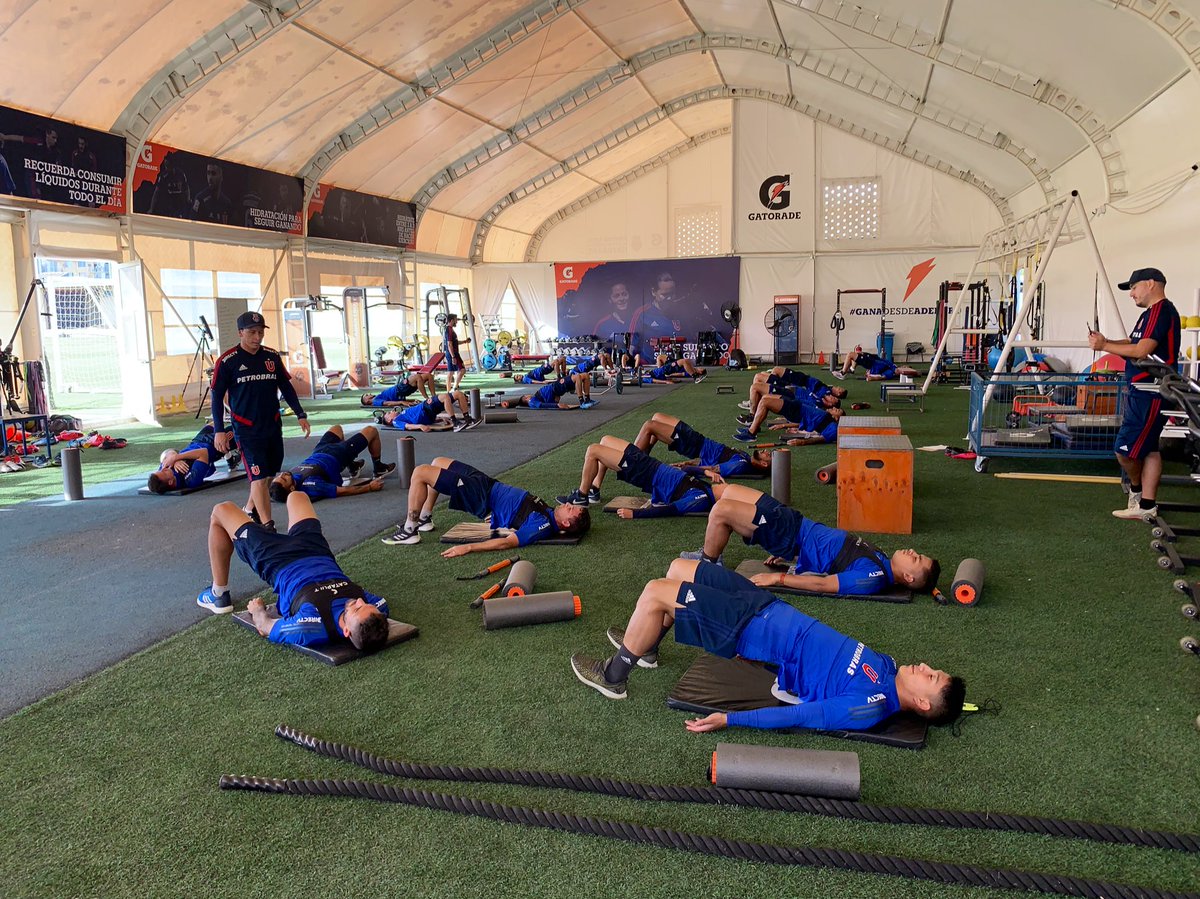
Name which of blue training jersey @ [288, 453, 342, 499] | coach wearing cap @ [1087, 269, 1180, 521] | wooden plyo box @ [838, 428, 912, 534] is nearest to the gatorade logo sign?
coach wearing cap @ [1087, 269, 1180, 521]

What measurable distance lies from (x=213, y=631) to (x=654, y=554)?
2.63 metres

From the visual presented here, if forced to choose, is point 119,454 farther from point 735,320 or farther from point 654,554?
point 735,320

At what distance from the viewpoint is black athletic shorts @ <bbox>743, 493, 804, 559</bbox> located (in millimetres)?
4555

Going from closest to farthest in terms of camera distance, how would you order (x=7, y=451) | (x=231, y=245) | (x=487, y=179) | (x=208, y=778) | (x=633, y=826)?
(x=633, y=826) → (x=208, y=778) → (x=7, y=451) → (x=231, y=245) → (x=487, y=179)

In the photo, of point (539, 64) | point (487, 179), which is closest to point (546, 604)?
point (539, 64)

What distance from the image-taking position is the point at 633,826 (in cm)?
256

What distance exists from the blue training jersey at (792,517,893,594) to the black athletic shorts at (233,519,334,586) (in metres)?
2.52

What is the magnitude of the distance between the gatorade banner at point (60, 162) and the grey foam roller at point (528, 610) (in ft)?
34.3

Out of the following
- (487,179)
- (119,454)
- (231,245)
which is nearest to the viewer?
(119,454)

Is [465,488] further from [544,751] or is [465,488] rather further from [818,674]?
[818,674]

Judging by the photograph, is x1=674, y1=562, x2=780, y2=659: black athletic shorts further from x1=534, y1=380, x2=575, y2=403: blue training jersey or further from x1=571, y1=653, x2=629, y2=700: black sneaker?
x1=534, y1=380, x2=575, y2=403: blue training jersey

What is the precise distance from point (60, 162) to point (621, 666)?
1203cm

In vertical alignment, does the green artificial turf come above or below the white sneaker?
below

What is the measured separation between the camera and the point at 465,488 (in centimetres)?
567
